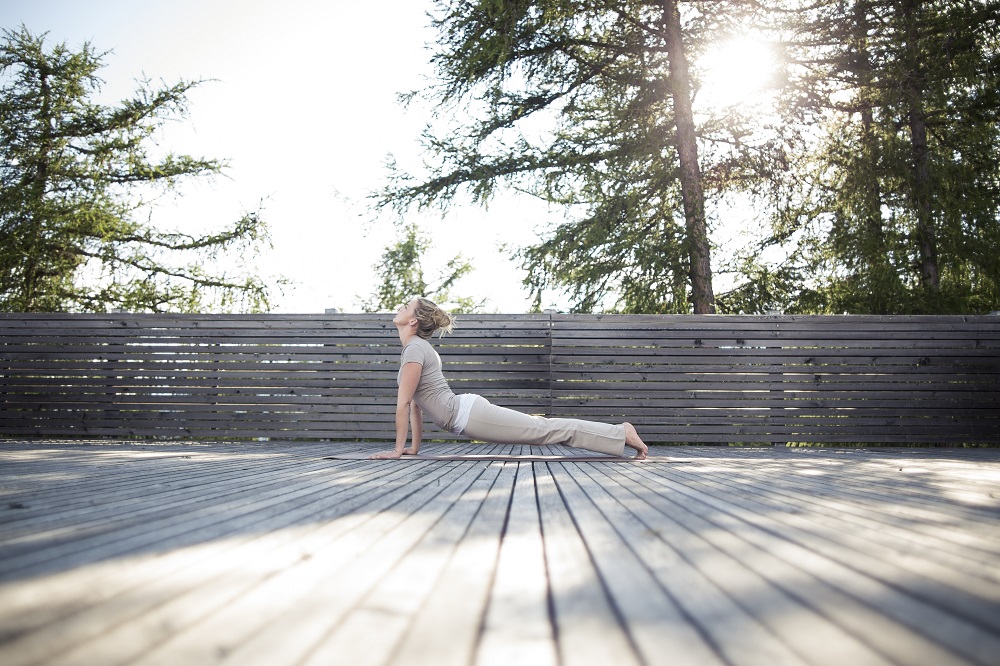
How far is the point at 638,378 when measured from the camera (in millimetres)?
8367

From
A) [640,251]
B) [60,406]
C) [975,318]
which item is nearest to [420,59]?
[640,251]

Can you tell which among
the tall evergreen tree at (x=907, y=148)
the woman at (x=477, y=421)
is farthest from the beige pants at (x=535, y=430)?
the tall evergreen tree at (x=907, y=148)

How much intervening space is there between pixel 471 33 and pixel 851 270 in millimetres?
6849

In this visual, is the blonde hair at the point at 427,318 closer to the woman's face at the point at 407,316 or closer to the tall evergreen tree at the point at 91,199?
the woman's face at the point at 407,316

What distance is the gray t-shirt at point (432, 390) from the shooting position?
5133 mm

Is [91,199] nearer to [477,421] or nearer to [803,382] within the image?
[477,421]

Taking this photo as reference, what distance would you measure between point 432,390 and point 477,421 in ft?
1.52

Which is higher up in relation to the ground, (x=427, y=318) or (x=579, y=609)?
(x=427, y=318)

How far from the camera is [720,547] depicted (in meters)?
1.86

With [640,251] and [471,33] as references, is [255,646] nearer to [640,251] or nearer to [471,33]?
[640,251]

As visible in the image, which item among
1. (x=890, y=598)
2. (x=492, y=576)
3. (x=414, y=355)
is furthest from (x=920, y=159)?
(x=492, y=576)

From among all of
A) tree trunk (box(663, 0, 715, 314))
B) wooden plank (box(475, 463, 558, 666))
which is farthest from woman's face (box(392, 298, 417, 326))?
tree trunk (box(663, 0, 715, 314))

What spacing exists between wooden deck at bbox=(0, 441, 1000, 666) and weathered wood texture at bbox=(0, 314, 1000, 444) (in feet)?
17.3

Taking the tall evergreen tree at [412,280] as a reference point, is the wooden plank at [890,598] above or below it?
below
